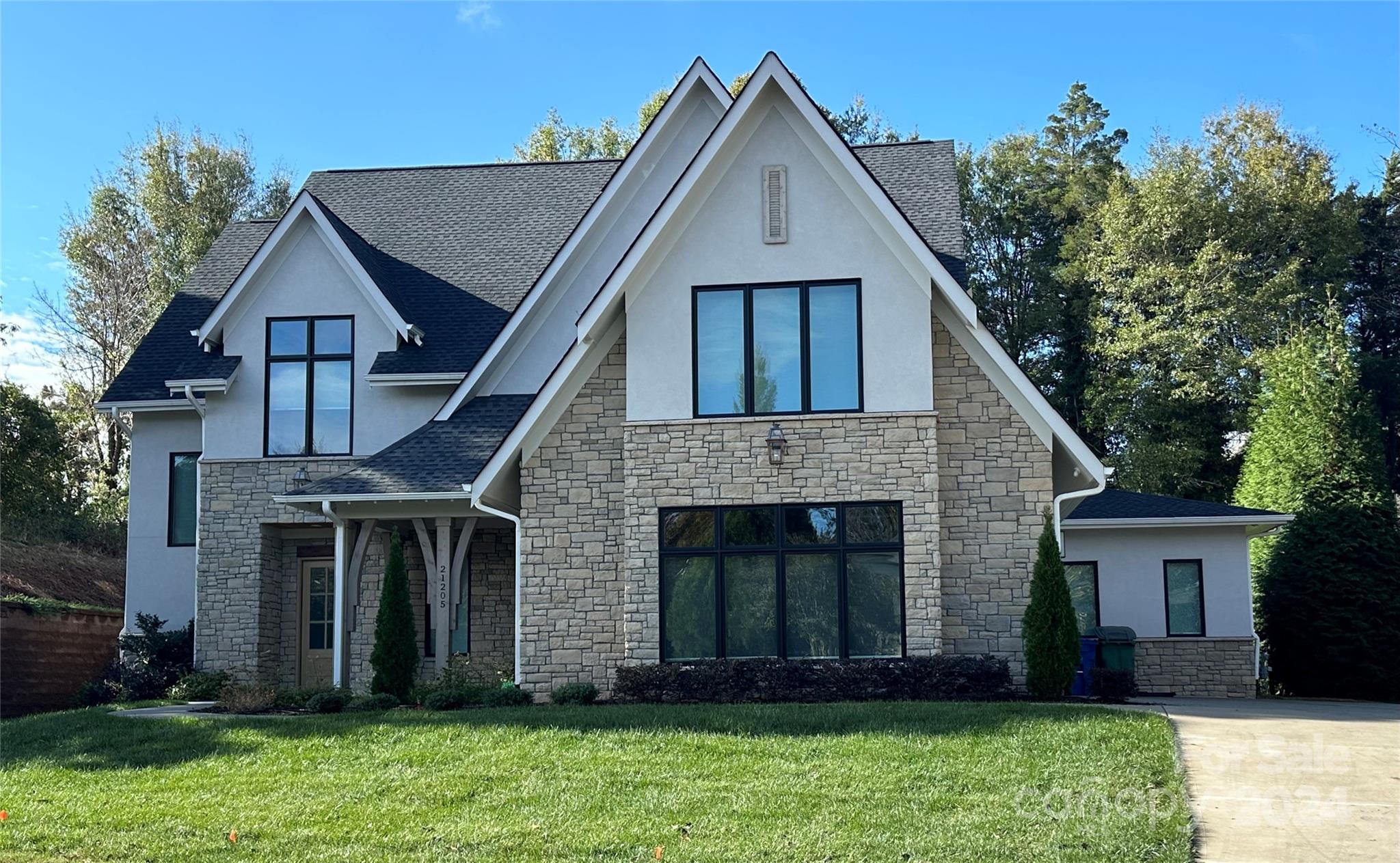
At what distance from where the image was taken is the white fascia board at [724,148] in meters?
15.5

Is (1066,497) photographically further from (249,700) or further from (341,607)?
(249,700)

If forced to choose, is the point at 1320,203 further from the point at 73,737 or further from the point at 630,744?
the point at 73,737

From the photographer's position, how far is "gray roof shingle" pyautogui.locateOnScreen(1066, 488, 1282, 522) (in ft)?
68.5

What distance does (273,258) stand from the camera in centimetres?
2034

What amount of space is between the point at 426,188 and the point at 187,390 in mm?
6635

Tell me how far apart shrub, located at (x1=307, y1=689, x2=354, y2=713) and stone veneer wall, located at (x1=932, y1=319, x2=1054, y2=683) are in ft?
23.6

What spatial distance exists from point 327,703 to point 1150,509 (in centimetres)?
1340

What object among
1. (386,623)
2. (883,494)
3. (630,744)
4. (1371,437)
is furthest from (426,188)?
(1371,437)

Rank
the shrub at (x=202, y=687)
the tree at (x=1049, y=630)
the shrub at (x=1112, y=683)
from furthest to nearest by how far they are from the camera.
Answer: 1. the shrub at (x=202, y=687)
2. the shrub at (x=1112, y=683)
3. the tree at (x=1049, y=630)

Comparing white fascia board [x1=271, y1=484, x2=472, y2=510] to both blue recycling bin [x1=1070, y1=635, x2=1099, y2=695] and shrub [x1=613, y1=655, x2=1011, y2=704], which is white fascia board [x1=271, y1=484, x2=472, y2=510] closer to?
shrub [x1=613, y1=655, x2=1011, y2=704]

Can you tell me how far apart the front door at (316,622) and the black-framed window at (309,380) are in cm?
209

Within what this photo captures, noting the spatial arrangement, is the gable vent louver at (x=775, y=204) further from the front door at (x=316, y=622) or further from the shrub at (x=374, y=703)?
the front door at (x=316, y=622)

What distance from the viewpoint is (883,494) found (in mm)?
15672

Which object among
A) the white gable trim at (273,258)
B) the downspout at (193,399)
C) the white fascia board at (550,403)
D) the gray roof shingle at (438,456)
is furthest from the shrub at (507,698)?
the downspout at (193,399)
